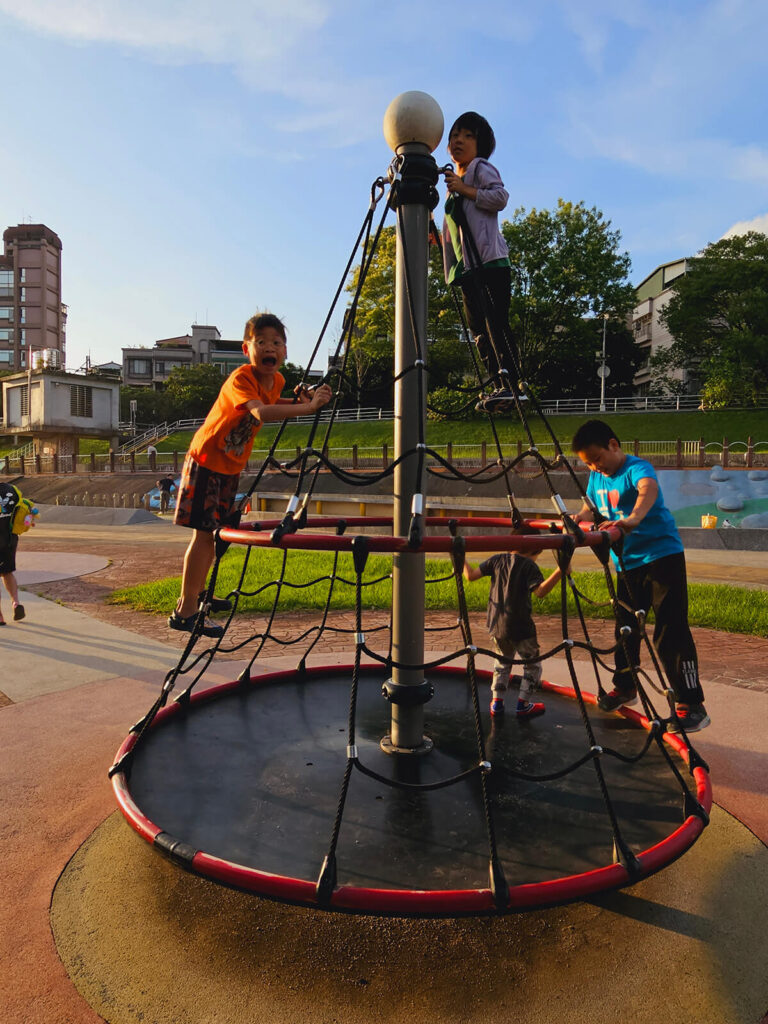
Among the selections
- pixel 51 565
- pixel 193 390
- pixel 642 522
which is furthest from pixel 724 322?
pixel 642 522

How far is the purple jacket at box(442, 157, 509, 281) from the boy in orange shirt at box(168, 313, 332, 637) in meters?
1.01

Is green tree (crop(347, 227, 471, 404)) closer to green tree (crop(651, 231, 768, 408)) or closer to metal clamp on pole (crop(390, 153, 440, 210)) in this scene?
green tree (crop(651, 231, 768, 408))

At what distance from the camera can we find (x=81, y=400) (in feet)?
126

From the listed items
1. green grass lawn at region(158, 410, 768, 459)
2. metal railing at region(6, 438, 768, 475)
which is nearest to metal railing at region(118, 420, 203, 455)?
metal railing at region(6, 438, 768, 475)

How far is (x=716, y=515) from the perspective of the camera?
17.4 meters

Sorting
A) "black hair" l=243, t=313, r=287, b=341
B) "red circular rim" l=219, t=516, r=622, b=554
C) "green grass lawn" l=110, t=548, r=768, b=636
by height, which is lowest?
"green grass lawn" l=110, t=548, r=768, b=636

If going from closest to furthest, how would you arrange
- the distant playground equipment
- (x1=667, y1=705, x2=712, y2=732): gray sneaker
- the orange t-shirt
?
the distant playground equipment → the orange t-shirt → (x1=667, y1=705, x2=712, y2=732): gray sneaker

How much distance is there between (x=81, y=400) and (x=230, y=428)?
3932 cm

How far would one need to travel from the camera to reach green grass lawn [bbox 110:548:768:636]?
262 inches

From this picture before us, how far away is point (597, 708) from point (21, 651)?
440 centimetres

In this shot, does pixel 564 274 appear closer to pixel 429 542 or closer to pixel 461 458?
pixel 461 458

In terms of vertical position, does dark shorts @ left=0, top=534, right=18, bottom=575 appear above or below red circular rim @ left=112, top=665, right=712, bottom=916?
above

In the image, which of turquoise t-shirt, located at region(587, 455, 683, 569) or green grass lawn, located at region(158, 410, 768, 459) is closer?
turquoise t-shirt, located at region(587, 455, 683, 569)

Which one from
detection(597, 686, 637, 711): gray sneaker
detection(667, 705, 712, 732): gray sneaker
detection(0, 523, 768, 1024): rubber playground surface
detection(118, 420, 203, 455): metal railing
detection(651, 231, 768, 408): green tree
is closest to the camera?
detection(0, 523, 768, 1024): rubber playground surface
